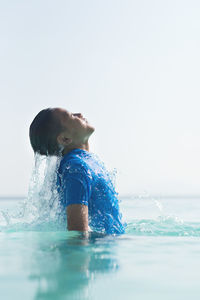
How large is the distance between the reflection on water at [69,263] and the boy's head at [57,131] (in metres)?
0.92

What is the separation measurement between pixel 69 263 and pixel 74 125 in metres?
1.79

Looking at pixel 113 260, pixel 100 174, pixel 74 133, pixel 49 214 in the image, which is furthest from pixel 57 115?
→ pixel 113 260

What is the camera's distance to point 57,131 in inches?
155

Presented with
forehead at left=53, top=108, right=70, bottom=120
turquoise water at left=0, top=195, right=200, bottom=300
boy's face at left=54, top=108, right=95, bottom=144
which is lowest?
turquoise water at left=0, top=195, right=200, bottom=300

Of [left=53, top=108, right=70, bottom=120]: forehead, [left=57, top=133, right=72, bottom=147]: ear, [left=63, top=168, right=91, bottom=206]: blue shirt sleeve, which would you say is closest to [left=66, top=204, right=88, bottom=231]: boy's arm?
[left=63, top=168, right=91, bottom=206]: blue shirt sleeve

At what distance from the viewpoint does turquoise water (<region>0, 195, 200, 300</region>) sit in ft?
6.35

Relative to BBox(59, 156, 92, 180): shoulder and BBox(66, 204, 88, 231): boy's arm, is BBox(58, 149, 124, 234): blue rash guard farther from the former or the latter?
BBox(66, 204, 88, 231): boy's arm

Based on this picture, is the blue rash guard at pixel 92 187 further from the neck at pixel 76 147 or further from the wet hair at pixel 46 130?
the wet hair at pixel 46 130

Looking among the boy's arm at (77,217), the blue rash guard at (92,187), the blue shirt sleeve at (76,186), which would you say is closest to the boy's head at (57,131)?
the blue rash guard at (92,187)

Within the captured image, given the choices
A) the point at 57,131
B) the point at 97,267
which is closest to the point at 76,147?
the point at 57,131

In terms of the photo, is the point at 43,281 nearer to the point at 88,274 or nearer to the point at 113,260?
the point at 88,274

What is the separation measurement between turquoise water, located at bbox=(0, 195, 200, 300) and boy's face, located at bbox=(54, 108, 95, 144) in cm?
94

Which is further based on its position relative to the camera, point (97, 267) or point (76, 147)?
point (76, 147)

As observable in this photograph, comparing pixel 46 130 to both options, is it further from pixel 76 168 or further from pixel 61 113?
pixel 76 168
